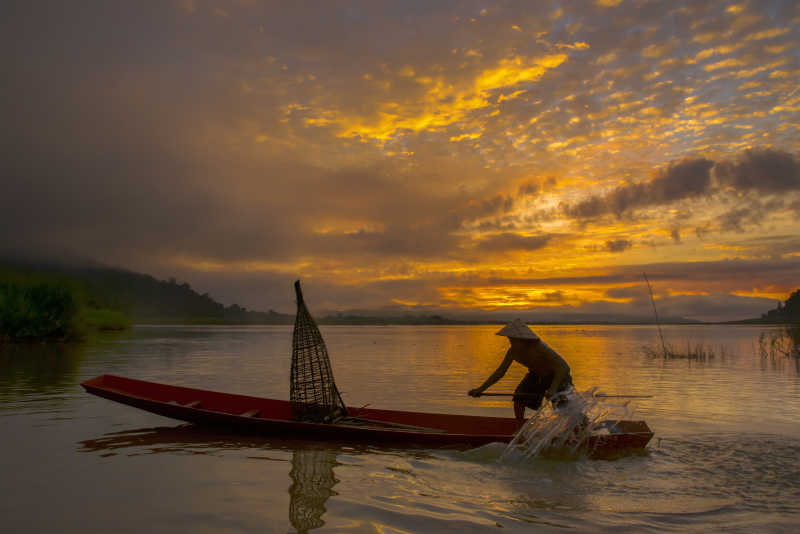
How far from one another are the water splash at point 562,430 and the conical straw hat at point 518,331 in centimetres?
101

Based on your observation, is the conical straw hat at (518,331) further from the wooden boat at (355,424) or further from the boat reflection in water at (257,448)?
the boat reflection in water at (257,448)

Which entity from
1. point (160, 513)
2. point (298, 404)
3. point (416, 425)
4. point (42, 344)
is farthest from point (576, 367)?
point (42, 344)

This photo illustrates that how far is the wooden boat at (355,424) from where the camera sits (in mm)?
7645

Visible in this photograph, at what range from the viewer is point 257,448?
8.17 metres

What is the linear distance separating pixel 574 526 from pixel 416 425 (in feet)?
15.5

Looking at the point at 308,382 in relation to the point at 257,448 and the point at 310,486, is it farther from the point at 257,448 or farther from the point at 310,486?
the point at 310,486

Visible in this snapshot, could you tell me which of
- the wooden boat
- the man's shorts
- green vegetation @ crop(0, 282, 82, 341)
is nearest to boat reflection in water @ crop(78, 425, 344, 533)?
the wooden boat

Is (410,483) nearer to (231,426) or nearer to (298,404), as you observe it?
(298,404)

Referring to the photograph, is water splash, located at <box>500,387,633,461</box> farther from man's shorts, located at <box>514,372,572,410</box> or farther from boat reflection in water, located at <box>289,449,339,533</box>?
boat reflection in water, located at <box>289,449,339,533</box>

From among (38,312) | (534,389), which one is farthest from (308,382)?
(38,312)

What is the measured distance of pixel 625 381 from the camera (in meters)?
18.0

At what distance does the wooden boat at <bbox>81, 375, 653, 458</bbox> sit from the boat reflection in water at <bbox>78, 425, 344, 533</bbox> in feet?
0.84

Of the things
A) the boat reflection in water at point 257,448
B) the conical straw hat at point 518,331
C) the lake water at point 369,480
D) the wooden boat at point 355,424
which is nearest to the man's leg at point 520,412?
the wooden boat at point 355,424

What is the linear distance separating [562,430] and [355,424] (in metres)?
3.51
